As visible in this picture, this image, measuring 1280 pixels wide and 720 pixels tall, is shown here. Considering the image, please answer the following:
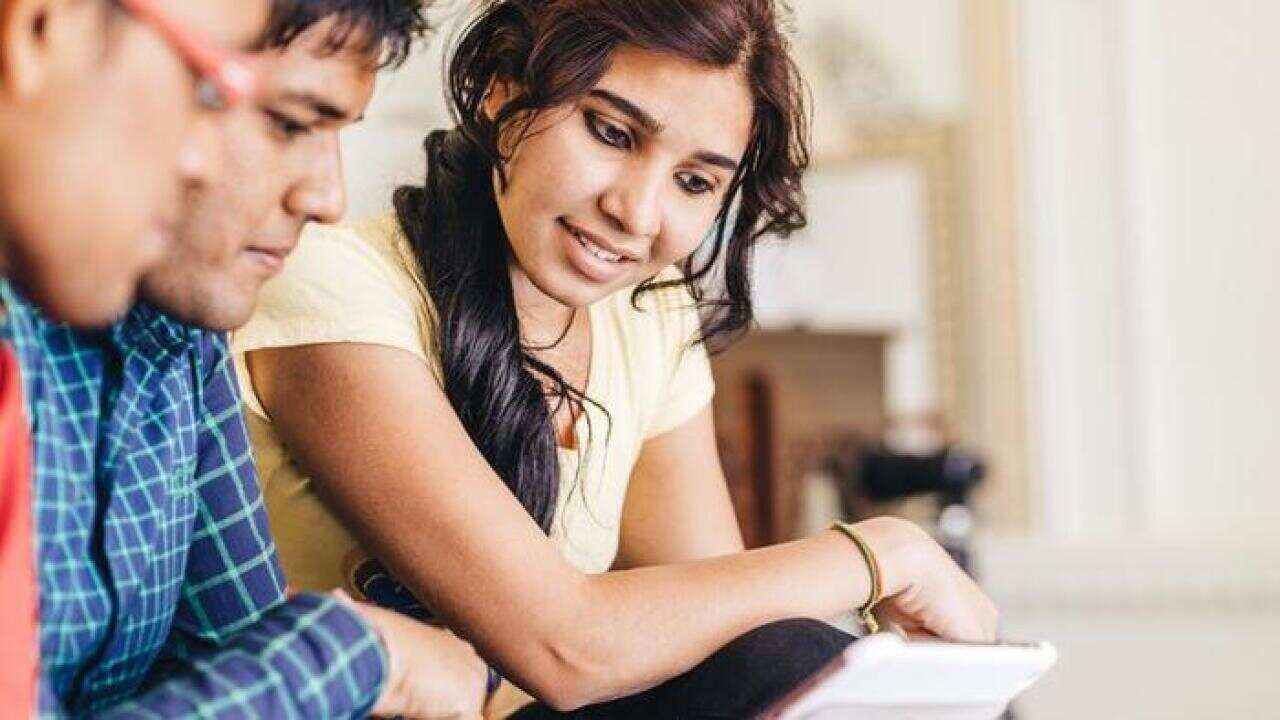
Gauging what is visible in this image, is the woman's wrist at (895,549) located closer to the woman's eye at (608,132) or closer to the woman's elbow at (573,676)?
the woman's elbow at (573,676)

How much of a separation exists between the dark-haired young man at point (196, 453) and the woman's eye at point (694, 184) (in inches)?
16.1

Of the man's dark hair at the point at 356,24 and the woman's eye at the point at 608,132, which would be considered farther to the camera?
the woman's eye at the point at 608,132

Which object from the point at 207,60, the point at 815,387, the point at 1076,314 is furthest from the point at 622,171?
the point at 1076,314

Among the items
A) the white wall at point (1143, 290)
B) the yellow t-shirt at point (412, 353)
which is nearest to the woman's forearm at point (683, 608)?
the yellow t-shirt at point (412, 353)

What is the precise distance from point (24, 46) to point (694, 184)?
29.6 inches

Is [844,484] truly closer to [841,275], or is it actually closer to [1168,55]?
[841,275]

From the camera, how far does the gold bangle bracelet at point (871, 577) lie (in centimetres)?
139

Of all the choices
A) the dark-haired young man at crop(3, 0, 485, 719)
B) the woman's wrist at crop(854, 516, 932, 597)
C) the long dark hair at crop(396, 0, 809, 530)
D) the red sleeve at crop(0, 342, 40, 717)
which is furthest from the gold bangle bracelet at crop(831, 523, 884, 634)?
the red sleeve at crop(0, 342, 40, 717)

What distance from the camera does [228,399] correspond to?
47.7 inches

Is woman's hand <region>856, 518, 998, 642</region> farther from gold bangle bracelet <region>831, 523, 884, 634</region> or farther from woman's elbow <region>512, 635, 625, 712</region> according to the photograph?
woman's elbow <region>512, 635, 625, 712</region>

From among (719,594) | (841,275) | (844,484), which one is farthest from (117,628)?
(841,275)

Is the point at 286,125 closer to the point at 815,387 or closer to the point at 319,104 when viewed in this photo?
the point at 319,104

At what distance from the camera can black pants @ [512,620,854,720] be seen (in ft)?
4.16

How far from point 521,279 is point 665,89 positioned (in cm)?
24
